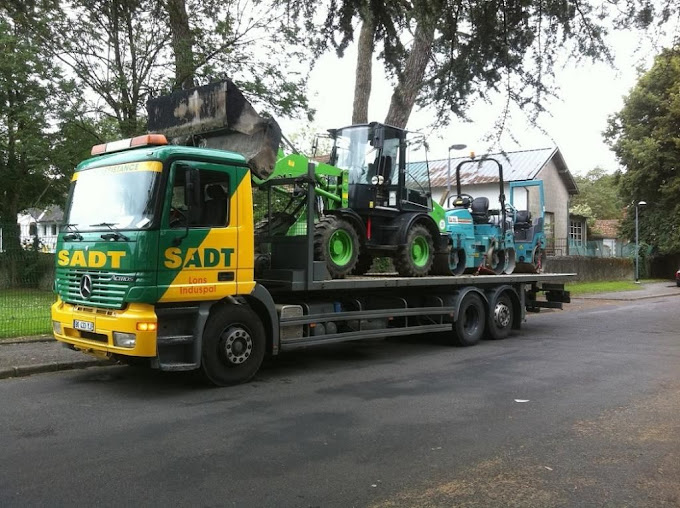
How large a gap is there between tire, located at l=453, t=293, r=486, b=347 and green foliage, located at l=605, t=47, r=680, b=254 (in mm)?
28100

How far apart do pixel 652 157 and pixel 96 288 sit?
36.8 m

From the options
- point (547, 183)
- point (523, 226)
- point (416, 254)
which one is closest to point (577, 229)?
point (547, 183)

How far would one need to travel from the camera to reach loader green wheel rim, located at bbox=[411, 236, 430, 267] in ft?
34.8

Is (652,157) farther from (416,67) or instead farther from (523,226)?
(416,67)

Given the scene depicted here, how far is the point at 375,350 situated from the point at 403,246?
6.27 ft

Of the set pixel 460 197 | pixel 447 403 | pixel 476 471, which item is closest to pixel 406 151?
pixel 460 197

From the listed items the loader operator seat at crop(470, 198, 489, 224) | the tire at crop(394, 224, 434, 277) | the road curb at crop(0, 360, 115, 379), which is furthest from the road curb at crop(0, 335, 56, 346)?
the loader operator seat at crop(470, 198, 489, 224)

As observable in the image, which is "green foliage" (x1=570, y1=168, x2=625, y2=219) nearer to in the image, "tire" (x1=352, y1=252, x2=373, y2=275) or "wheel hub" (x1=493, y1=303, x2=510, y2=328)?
"wheel hub" (x1=493, y1=303, x2=510, y2=328)

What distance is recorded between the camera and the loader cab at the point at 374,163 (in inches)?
385

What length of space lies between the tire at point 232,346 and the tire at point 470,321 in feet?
14.7

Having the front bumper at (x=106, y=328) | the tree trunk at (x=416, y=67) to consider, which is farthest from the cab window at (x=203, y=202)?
the tree trunk at (x=416, y=67)

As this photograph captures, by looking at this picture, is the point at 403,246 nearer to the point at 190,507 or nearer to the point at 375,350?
the point at 375,350

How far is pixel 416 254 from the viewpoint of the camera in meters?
10.7

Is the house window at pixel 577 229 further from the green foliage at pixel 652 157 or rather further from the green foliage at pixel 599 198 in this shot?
the green foliage at pixel 599 198
